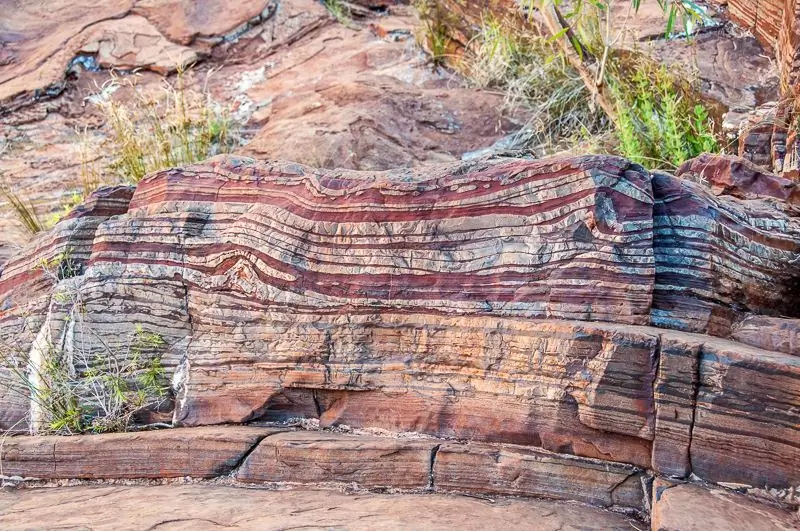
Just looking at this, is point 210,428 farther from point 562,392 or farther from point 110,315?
point 562,392

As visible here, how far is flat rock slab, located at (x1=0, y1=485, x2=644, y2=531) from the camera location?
2434 millimetres

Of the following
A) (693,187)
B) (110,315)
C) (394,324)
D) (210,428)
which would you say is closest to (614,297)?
(693,187)

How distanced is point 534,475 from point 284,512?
842mm

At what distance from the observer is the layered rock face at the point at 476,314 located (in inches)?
104

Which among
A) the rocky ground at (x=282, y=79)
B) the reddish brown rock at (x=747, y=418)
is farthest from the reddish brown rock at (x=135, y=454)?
the rocky ground at (x=282, y=79)

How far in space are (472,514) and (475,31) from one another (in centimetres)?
578

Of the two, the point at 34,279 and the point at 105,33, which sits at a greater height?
the point at 105,33

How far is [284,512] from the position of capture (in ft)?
8.50

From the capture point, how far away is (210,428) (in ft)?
10.6

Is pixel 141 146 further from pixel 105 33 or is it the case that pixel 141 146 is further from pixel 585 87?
pixel 585 87

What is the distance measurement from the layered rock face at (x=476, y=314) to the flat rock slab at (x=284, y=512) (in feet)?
0.49

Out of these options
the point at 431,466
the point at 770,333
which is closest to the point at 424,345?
the point at 431,466

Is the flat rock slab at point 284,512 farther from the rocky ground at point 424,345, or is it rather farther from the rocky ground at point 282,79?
the rocky ground at point 282,79

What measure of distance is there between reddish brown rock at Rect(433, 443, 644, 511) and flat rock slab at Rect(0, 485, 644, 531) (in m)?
0.07
